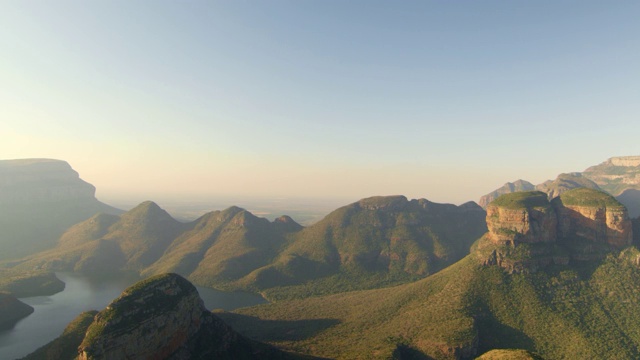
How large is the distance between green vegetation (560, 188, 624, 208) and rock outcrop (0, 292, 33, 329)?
8503 inches

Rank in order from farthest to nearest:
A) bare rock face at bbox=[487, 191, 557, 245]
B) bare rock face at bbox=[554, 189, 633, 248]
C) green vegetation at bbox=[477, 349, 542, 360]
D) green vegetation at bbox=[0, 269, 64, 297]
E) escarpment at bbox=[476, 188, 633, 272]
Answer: green vegetation at bbox=[0, 269, 64, 297]
bare rock face at bbox=[487, 191, 557, 245]
escarpment at bbox=[476, 188, 633, 272]
bare rock face at bbox=[554, 189, 633, 248]
green vegetation at bbox=[477, 349, 542, 360]

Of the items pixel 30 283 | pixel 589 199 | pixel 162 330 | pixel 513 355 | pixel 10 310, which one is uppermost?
pixel 589 199

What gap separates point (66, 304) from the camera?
144375 millimetres

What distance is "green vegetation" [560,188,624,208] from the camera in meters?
111

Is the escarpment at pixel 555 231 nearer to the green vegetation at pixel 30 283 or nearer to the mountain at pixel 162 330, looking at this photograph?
the mountain at pixel 162 330

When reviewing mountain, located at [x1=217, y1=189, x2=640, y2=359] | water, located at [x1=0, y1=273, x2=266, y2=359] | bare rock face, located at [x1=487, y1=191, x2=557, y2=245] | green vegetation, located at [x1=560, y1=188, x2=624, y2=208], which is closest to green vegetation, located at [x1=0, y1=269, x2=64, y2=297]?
water, located at [x1=0, y1=273, x2=266, y2=359]

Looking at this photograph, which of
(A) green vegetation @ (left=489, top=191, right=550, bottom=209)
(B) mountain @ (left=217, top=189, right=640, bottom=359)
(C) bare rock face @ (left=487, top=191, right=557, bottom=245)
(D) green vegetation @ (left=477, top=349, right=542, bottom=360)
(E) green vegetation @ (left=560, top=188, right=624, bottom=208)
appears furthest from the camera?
(A) green vegetation @ (left=489, top=191, right=550, bottom=209)

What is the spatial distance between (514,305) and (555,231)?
36995mm

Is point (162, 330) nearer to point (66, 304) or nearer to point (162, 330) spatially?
point (162, 330)

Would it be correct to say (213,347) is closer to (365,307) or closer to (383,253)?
(365,307)

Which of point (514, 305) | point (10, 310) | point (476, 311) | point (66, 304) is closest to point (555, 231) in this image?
point (514, 305)

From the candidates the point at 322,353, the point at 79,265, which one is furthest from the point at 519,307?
the point at 79,265

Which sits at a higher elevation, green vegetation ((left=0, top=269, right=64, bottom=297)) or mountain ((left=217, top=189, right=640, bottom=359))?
mountain ((left=217, top=189, right=640, bottom=359))

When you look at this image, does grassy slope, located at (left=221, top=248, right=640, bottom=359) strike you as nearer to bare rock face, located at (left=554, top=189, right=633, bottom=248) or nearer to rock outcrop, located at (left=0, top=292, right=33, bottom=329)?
bare rock face, located at (left=554, top=189, right=633, bottom=248)
